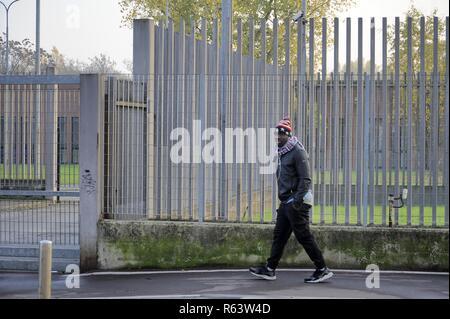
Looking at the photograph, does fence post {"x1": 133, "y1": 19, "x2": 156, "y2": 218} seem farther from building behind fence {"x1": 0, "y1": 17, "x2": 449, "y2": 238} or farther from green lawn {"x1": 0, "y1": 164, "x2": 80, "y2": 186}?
green lawn {"x1": 0, "y1": 164, "x2": 80, "y2": 186}

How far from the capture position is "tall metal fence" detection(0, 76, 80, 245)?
39.3ft

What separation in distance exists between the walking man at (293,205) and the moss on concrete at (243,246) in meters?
0.88

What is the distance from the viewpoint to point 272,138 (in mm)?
11789

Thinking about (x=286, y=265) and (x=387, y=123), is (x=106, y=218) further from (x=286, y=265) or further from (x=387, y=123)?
(x=387, y=123)

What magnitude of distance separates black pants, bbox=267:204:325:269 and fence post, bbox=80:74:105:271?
2710 mm

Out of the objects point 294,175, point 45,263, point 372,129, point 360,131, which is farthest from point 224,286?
point 372,129

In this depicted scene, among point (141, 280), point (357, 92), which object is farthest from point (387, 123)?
point (141, 280)

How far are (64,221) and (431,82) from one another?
19.1 feet

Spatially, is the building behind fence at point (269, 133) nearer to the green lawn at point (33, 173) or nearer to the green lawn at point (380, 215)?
the green lawn at point (380, 215)

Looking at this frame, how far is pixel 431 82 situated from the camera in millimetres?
11266

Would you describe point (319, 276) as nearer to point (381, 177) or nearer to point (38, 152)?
point (381, 177)

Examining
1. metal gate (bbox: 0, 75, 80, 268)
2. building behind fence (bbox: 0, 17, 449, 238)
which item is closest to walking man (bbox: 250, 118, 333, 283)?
building behind fence (bbox: 0, 17, 449, 238)

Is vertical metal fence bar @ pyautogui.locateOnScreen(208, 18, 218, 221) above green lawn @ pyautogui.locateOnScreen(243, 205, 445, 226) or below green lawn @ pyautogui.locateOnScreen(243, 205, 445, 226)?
above

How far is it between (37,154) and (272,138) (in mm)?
3555
